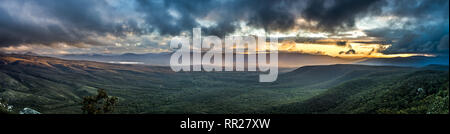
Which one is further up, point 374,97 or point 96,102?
point 96,102

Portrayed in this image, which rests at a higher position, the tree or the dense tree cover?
the tree

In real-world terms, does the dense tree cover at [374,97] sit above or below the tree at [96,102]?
below

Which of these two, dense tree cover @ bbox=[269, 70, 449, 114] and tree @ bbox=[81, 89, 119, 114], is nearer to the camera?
tree @ bbox=[81, 89, 119, 114]

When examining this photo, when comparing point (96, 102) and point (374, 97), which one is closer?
point (96, 102)

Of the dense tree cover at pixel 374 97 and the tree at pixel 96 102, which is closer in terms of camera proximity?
the tree at pixel 96 102
